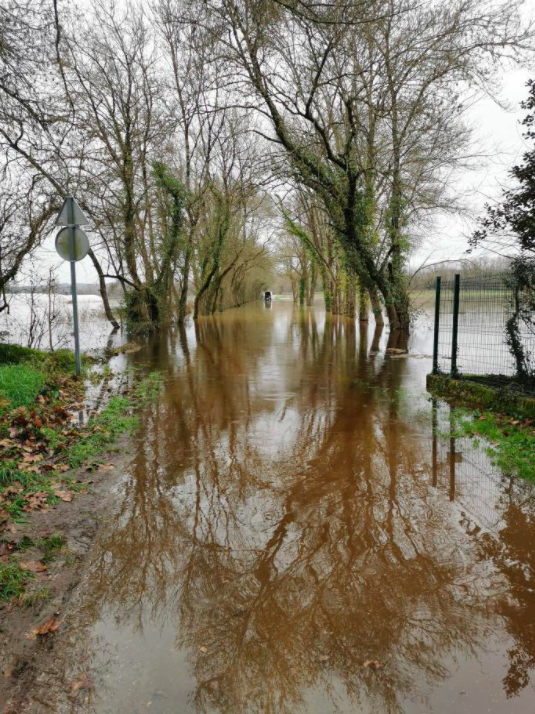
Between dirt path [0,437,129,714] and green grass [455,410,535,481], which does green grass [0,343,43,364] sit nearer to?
dirt path [0,437,129,714]

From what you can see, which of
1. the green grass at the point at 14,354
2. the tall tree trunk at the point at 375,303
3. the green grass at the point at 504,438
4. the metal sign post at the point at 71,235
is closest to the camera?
the green grass at the point at 504,438

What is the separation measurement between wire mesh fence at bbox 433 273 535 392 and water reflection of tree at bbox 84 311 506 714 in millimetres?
3111

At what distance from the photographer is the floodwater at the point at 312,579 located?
8.06ft

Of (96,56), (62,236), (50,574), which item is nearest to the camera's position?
(50,574)

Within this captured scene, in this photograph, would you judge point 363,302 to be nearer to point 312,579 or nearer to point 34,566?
point 312,579

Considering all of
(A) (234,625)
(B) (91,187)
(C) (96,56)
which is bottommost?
(A) (234,625)

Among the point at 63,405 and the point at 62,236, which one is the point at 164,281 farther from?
the point at 63,405

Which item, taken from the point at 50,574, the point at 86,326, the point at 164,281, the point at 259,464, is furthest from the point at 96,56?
the point at 50,574

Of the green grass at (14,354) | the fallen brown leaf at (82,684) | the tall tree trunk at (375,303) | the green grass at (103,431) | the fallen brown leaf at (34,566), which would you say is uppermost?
the tall tree trunk at (375,303)

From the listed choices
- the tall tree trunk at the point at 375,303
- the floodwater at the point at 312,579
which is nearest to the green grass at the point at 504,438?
the floodwater at the point at 312,579

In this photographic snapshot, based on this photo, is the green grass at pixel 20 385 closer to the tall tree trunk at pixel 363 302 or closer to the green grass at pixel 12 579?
the green grass at pixel 12 579

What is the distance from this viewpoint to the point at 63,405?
25.7 ft

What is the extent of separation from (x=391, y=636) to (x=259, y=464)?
9.12ft

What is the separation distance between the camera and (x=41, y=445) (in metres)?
5.78
